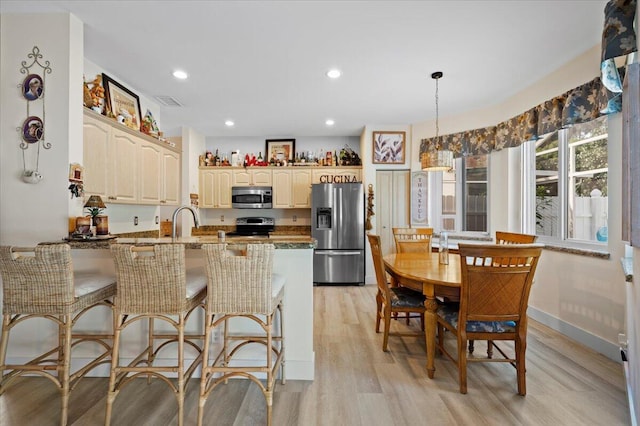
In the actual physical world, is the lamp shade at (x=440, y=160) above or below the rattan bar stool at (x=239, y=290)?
above

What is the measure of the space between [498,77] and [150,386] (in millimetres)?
4115

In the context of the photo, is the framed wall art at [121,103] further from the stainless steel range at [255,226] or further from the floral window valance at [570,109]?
the floral window valance at [570,109]

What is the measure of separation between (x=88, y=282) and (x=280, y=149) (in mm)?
3957

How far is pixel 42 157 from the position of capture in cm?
208

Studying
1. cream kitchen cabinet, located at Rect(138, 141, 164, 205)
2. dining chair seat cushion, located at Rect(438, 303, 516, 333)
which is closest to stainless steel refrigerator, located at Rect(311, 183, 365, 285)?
cream kitchen cabinet, located at Rect(138, 141, 164, 205)

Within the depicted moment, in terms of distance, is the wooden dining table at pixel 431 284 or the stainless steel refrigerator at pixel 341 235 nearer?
the wooden dining table at pixel 431 284

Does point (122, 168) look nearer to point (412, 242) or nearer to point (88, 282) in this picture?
point (88, 282)

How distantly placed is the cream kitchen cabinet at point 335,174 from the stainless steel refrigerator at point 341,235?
0.35 meters

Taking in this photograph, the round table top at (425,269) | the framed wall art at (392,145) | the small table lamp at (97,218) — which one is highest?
the framed wall art at (392,145)

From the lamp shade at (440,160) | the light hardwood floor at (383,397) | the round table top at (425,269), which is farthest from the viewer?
the lamp shade at (440,160)

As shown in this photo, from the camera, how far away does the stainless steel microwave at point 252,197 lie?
5078mm

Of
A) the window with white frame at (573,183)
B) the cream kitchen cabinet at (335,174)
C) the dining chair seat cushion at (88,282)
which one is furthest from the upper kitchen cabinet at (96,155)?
the window with white frame at (573,183)

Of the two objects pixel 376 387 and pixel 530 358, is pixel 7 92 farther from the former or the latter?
pixel 530 358

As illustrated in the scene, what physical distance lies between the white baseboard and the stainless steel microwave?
13.2 ft
